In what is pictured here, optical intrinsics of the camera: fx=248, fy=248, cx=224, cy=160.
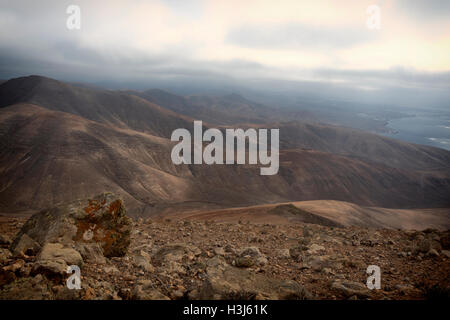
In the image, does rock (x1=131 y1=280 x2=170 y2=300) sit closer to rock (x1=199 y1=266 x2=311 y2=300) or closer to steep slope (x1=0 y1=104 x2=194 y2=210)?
rock (x1=199 y1=266 x2=311 y2=300)

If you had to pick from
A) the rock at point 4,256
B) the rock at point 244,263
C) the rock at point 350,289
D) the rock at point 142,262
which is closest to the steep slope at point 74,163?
the rock at point 142,262

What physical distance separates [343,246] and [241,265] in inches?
192

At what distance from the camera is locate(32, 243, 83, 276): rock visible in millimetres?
4066

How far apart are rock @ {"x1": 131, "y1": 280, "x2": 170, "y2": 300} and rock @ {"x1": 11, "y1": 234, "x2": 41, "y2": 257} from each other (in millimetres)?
2389

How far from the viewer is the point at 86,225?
19.7 feet

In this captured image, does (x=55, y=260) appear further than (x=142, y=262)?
No

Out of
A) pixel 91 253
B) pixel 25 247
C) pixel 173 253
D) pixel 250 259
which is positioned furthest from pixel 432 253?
pixel 25 247

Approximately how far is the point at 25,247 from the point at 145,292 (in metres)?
2.84

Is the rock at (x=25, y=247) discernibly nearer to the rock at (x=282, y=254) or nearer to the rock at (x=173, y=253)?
the rock at (x=173, y=253)

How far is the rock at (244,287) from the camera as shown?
4237mm

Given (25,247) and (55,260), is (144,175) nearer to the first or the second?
(25,247)
